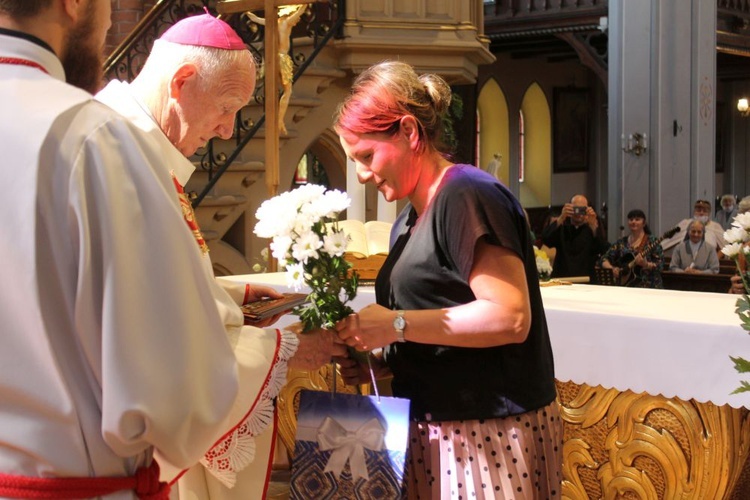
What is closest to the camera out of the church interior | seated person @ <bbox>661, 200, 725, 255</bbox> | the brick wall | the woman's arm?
the woman's arm

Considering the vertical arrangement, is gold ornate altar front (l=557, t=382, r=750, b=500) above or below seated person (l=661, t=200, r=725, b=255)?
below

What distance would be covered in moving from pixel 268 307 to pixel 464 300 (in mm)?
505

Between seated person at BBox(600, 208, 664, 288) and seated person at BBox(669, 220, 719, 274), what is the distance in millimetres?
921

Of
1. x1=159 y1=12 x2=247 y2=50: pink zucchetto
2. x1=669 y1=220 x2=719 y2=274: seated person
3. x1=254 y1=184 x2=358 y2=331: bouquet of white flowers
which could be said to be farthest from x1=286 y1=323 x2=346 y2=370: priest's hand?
x1=669 y1=220 x2=719 y2=274: seated person

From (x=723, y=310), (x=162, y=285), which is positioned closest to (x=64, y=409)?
(x=162, y=285)

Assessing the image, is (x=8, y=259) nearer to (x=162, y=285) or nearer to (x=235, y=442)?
(x=162, y=285)

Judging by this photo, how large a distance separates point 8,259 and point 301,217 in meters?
1.08

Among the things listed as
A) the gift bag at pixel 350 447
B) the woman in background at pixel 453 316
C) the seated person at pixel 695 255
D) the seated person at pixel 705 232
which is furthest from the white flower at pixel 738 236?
the seated person at pixel 705 232

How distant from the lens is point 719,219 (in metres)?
17.6

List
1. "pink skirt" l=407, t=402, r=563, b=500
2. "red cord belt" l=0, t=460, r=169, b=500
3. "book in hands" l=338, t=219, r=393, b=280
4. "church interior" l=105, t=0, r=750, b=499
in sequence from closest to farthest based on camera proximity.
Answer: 1. "red cord belt" l=0, t=460, r=169, b=500
2. "pink skirt" l=407, t=402, r=563, b=500
3. "church interior" l=105, t=0, r=750, b=499
4. "book in hands" l=338, t=219, r=393, b=280

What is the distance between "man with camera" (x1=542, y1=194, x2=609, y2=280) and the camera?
1037 cm

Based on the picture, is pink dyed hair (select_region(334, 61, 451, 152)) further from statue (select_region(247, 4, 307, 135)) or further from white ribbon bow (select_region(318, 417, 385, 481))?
statue (select_region(247, 4, 307, 135))

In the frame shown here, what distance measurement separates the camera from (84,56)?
141 centimetres

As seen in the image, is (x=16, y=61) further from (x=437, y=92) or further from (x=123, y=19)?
(x=123, y=19)
